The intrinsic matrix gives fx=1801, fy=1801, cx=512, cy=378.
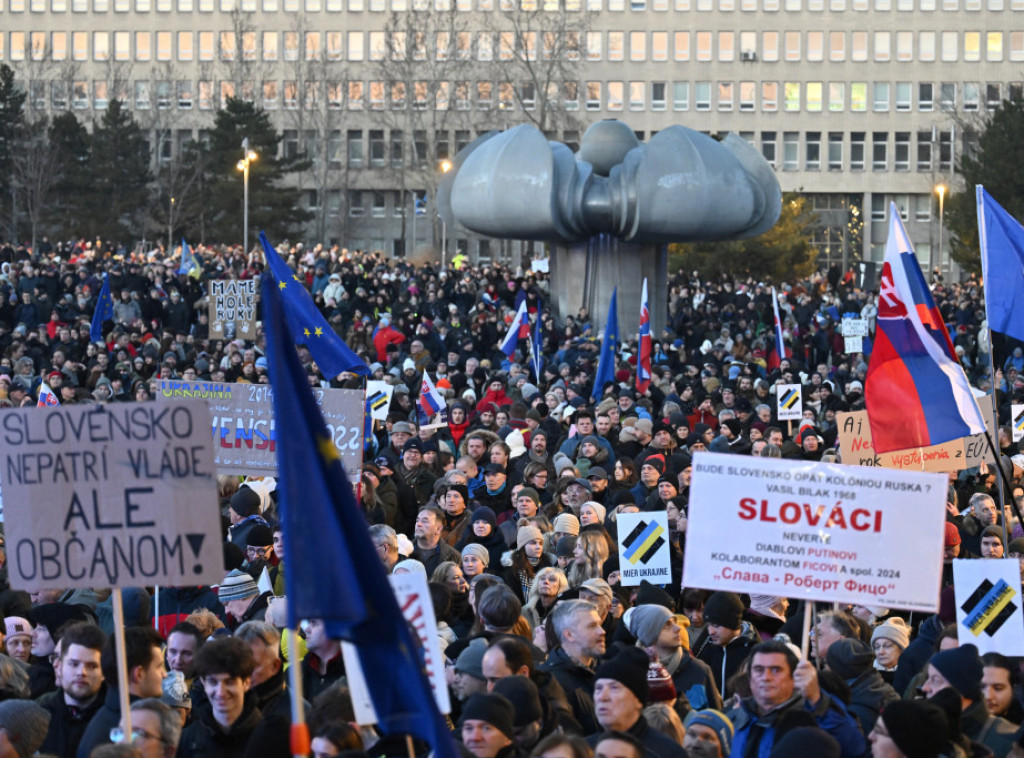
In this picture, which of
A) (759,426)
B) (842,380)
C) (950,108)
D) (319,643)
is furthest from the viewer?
(950,108)

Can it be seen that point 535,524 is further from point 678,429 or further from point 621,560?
point 678,429

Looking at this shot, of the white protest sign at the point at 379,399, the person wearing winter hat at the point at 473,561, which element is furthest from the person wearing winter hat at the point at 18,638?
the white protest sign at the point at 379,399

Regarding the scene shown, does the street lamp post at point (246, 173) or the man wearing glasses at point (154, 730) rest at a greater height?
the street lamp post at point (246, 173)

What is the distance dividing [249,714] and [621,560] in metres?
3.47

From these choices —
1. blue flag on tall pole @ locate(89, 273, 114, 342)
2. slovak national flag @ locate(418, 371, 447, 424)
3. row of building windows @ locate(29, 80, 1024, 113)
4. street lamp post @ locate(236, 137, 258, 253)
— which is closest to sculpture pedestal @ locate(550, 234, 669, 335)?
blue flag on tall pole @ locate(89, 273, 114, 342)

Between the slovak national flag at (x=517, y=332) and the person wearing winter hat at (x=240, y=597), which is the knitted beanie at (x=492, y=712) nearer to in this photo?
the person wearing winter hat at (x=240, y=597)

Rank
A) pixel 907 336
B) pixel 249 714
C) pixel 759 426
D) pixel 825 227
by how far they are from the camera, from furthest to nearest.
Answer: pixel 825 227 < pixel 759 426 < pixel 907 336 < pixel 249 714

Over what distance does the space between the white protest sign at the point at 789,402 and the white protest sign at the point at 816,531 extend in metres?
11.4

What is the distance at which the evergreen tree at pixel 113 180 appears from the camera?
2625 inches

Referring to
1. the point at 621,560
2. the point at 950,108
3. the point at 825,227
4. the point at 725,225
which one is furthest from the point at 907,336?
the point at 950,108

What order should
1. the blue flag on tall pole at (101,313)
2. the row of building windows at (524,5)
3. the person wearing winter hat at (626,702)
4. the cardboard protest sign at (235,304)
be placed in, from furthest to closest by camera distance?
1. the row of building windows at (524,5)
2. the blue flag on tall pole at (101,313)
3. the cardboard protest sign at (235,304)
4. the person wearing winter hat at (626,702)

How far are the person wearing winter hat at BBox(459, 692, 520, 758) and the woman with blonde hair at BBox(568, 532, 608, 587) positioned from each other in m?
3.66

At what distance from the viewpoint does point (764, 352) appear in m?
28.2

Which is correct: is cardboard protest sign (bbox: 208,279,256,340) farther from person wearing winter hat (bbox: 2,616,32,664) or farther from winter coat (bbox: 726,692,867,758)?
winter coat (bbox: 726,692,867,758)
